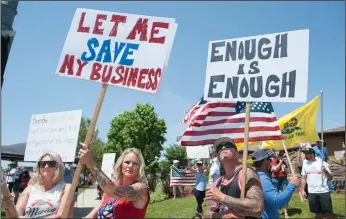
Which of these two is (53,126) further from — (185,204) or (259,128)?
(185,204)

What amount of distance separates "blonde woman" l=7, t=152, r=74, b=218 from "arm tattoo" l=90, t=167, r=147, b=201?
3.02 feet

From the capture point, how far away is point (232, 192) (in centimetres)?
367

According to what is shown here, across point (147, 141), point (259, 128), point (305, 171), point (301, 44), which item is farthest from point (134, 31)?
point (147, 141)

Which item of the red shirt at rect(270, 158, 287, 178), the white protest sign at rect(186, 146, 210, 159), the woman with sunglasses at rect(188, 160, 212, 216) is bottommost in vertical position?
the woman with sunglasses at rect(188, 160, 212, 216)

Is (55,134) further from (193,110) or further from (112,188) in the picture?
(112,188)

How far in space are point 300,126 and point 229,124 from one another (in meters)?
3.65

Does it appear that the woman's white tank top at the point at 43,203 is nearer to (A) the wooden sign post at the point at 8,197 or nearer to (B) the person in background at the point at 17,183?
(A) the wooden sign post at the point at 8,197

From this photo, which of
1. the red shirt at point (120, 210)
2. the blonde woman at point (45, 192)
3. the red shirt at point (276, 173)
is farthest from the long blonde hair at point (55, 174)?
the red shirt at point (276, 173)

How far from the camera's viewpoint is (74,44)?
4.14 metres

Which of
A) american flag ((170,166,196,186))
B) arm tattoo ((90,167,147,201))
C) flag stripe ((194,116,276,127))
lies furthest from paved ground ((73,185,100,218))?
arm tattoo ((90,167,147,201))

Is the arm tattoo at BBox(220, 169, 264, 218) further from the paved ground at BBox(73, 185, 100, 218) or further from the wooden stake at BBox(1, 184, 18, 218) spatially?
the paved ground at BBox(73, 185, 100, 218)

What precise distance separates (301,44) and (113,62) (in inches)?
83.2

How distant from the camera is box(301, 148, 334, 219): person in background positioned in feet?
29.6

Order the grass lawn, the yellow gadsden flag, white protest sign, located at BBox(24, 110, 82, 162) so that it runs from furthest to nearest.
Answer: the grass lawn < the yellow gadsden flag < white protest sign, located at BBox(24, 110, 82, 162)
